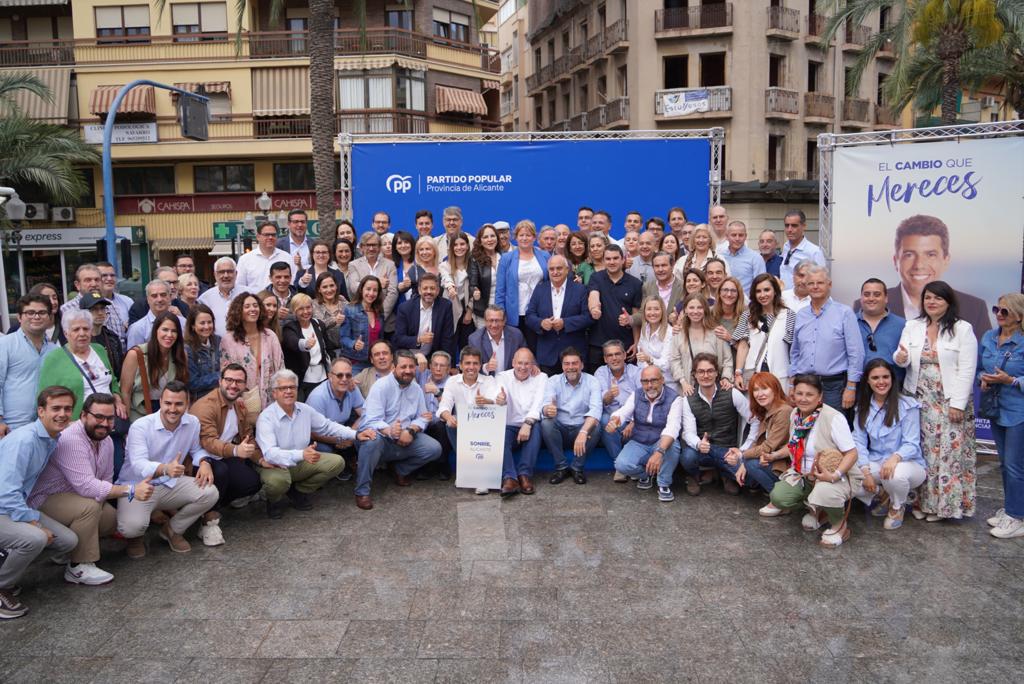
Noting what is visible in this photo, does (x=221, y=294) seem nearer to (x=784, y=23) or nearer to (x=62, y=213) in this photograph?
(x=62, y=213)

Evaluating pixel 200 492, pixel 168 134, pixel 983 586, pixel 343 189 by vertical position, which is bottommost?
pixel 983 586

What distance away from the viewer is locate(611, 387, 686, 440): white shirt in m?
7.24

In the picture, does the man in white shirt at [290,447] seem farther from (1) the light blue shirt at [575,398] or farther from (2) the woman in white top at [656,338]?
(2) the woman in white top at [656,338]

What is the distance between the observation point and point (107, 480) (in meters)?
5.78

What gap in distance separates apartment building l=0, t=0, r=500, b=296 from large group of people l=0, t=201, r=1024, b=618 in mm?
24486

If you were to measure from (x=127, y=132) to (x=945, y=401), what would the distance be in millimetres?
32448

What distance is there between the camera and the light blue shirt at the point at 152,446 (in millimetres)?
5898

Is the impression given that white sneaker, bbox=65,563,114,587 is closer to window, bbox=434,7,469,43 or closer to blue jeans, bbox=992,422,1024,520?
blue jeans, bbox=992,422,1024,520

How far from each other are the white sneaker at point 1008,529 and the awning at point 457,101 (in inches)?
1151

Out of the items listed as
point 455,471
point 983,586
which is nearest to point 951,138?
point 983,586

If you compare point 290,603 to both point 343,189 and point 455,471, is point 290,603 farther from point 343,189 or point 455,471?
point 343,189

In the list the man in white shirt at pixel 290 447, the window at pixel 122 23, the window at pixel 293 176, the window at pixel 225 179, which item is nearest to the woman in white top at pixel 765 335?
the man in white shirt at pixel 290 447

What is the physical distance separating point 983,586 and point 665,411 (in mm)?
2862

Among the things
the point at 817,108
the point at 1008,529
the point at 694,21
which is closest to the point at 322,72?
the point at 1008,529
